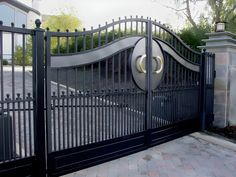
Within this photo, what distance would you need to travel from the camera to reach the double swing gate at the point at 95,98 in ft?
9.59

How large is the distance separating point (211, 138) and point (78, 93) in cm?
307

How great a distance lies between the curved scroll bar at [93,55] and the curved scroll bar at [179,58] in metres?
0.69

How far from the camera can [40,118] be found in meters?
2.98

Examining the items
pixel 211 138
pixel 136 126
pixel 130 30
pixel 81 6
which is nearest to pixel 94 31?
pixel 130 30

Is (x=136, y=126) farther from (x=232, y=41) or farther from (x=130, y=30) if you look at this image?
(x=232, y=41)

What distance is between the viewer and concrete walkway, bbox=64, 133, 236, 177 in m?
3.40

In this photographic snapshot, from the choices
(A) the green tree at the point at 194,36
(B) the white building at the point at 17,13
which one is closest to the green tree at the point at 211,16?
(A) the green tree at the point at 194,36

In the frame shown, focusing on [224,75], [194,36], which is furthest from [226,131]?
[194,36]

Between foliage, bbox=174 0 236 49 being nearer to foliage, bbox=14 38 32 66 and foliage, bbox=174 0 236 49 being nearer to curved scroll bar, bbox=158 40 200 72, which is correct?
curved scroll bar, bbox=158 40 200 72

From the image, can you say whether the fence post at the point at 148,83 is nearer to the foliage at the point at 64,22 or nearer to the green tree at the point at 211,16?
the green tree at the point at 211,16

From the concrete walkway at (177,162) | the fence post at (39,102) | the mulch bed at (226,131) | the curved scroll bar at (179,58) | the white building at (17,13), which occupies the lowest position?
the concrete walkway at (177,162)

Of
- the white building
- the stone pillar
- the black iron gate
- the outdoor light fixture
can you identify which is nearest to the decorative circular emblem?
the black iron gate

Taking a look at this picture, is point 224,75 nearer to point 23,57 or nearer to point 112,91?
point 112,91

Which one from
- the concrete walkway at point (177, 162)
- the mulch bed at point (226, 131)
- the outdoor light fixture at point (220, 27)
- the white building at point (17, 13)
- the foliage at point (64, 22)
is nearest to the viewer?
the concrete walkway at point (177, 162)
